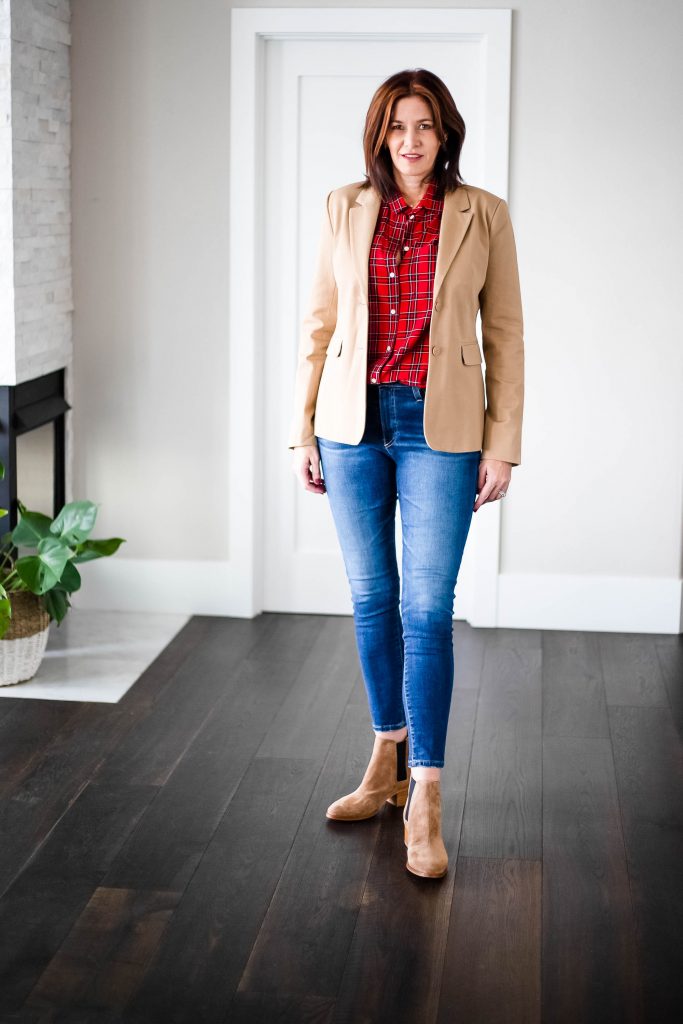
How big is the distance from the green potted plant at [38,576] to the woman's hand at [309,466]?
987mm

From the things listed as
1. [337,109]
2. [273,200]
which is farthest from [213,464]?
[337,109]

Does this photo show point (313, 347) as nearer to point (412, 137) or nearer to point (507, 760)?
point (412, 137)

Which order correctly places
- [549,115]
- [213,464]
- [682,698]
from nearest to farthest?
[682,698] → [549,115] → [213,464]

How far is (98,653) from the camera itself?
3717 mm

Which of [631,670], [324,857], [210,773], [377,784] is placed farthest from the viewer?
[631,670]

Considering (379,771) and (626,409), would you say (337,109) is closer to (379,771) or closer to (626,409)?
(626,409)

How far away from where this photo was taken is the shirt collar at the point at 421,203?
2.36 metres

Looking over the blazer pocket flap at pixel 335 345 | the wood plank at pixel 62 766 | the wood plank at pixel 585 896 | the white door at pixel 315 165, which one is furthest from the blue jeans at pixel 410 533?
the white door at pixel 315 165

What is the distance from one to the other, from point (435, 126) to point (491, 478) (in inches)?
25.9

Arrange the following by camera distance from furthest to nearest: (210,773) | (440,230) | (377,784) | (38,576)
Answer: (38,576) < (210,773) < (377,784) < (440,230)

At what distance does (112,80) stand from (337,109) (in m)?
0.71

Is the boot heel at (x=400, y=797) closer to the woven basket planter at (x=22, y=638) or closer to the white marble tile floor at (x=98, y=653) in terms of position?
the white marble tile floor at (x=98, y=653)

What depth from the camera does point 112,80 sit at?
3926mm

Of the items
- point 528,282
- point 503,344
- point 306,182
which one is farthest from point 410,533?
point 306,182
